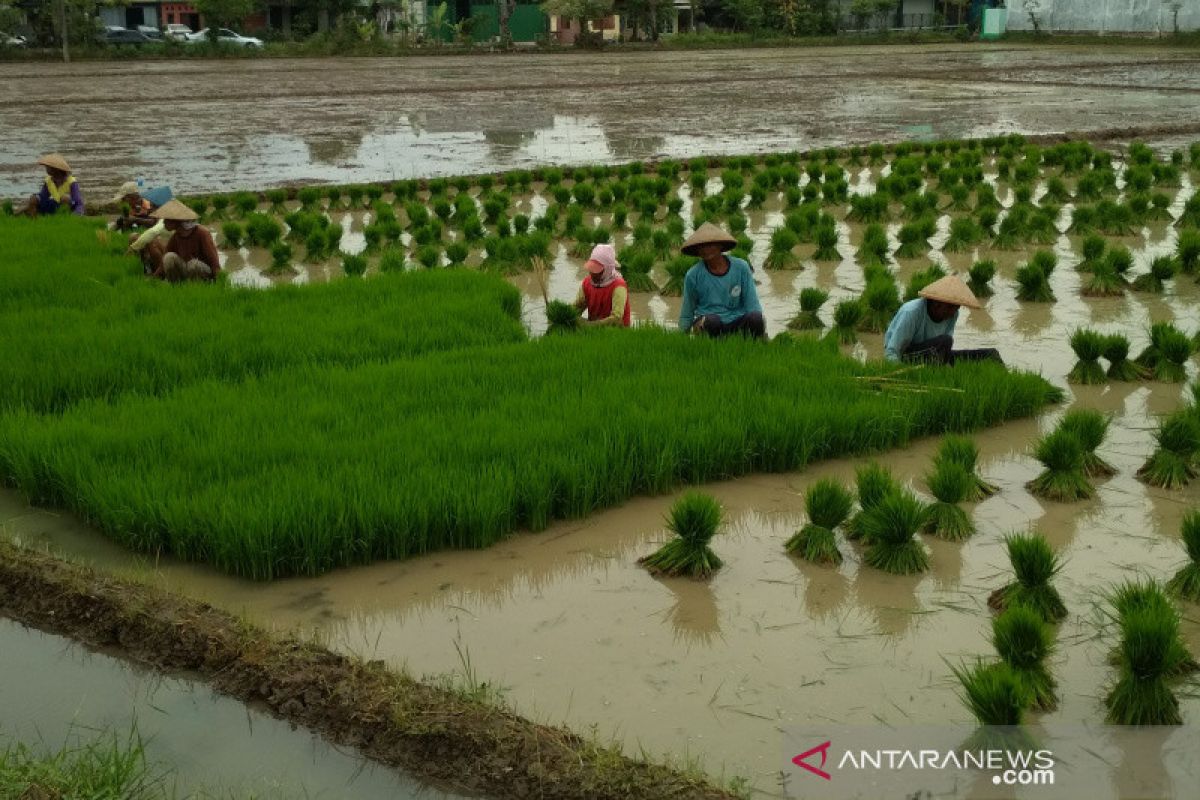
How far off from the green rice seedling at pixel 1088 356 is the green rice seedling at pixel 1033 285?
1.69 m

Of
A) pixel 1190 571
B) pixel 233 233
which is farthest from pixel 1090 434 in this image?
pixel 233 233

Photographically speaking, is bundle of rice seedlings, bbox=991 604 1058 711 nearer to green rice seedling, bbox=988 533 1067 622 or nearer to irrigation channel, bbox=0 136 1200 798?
irrigation channel, bbox=0 136 1200 798

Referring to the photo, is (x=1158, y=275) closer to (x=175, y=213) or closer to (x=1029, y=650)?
(x=1029, y=650)

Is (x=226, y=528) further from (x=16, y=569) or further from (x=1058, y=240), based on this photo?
(x=1058, y=240)

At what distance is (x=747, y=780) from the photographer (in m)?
3.32

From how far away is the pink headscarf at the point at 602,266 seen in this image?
276 inches

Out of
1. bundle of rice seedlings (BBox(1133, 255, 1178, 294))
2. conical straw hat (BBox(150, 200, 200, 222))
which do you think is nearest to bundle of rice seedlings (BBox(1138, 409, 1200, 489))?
bundle of rice seedlings (BBox(1133, 255, 1178, 294))

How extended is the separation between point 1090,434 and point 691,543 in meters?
1.98

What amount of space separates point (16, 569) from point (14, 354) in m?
2.44

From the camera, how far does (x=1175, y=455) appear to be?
5.41 meters

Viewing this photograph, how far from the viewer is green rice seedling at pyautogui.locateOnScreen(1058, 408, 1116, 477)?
5.48 meters

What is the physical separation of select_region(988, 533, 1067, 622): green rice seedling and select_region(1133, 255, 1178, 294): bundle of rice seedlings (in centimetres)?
512

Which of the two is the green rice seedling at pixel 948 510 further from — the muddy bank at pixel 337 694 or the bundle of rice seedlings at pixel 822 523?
the muddy bank at pixel 337 694

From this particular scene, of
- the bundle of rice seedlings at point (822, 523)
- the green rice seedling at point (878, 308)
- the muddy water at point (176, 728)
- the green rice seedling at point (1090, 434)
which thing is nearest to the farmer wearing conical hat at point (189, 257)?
the green rice seedling at point (878, 308)
